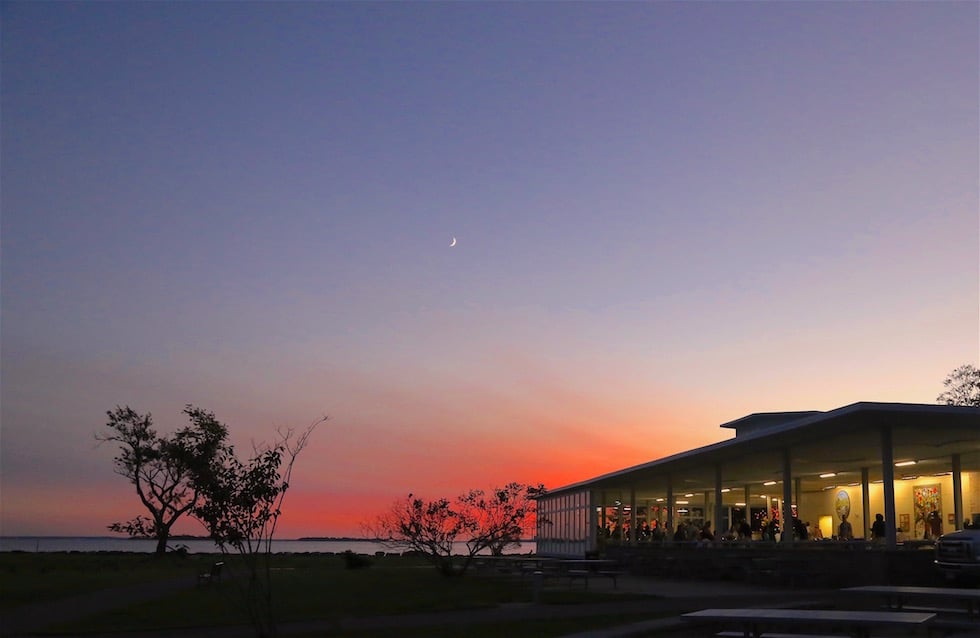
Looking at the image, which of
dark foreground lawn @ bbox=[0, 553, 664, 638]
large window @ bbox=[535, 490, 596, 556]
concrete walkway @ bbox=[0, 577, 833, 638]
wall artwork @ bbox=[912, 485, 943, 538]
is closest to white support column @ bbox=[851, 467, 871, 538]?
wall artwork @ bbox=[912, 485, 943, 538]

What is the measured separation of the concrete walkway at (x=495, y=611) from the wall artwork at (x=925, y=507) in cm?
1126

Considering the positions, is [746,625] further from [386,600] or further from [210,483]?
[386,600]

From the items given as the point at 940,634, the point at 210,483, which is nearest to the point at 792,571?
the point at 940,634

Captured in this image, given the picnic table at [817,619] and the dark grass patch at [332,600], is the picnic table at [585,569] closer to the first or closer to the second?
the dark grass patch at [332,600]

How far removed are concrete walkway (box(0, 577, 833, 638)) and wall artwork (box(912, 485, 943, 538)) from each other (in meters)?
11.3

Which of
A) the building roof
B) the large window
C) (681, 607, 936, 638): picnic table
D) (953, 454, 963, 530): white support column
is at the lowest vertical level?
the large window

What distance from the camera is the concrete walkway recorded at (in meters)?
15.5

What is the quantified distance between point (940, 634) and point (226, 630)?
1087 cm

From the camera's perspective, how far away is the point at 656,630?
564 inches

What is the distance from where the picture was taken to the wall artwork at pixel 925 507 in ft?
107

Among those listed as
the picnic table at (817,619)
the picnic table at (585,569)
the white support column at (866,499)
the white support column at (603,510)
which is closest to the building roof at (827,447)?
the white support column at (866,499)

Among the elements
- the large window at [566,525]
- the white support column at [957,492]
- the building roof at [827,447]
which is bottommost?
the large window at [566,525]

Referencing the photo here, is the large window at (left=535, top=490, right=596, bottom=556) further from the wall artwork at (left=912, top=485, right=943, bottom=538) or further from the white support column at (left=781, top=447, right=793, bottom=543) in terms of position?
the white support column at (left=781, top=447, right=793, bottom=543)

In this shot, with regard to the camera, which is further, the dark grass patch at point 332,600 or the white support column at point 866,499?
the white support column at point 866,499
